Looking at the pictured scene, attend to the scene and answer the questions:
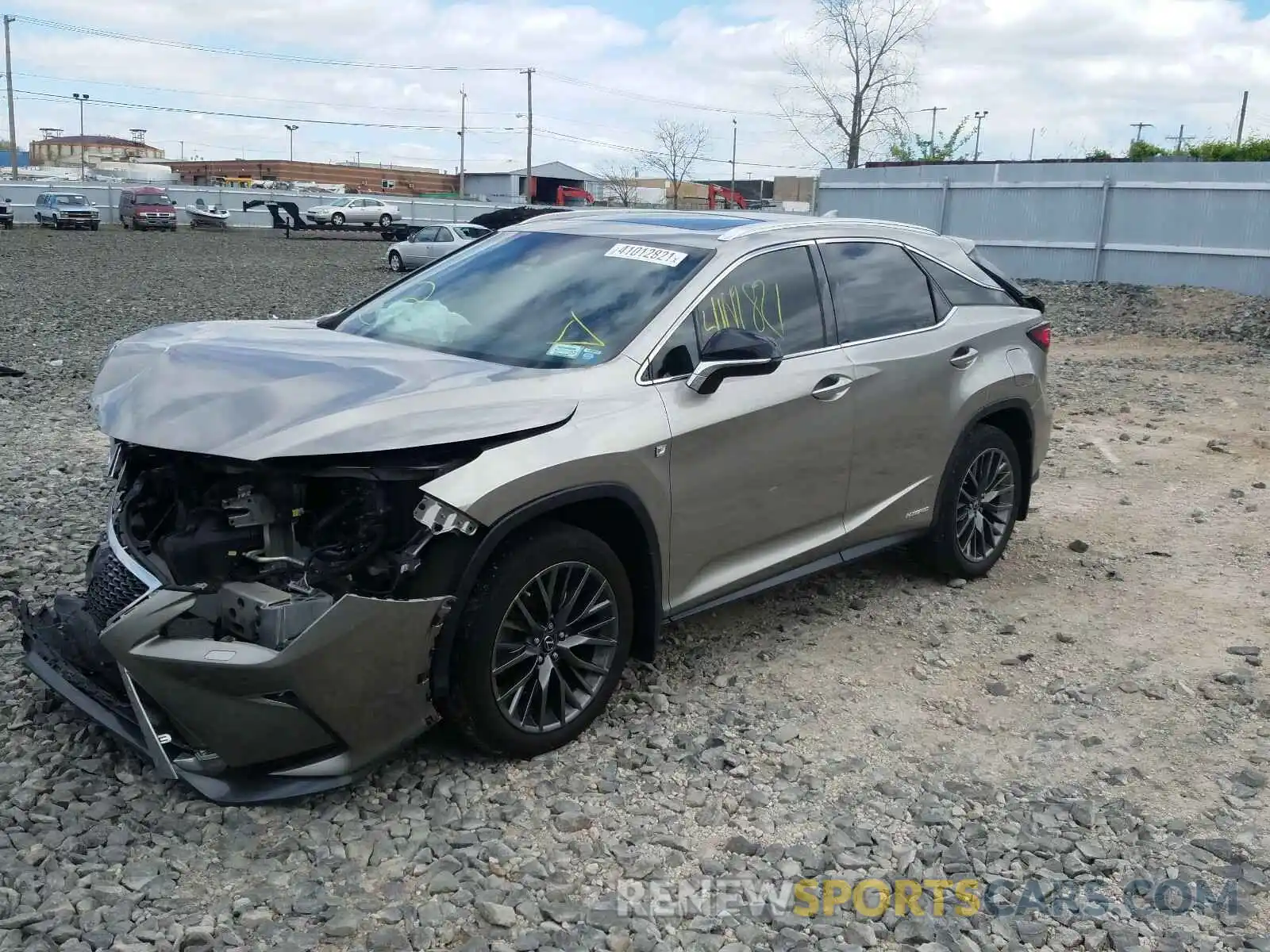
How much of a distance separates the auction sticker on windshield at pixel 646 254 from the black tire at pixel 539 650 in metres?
1.25

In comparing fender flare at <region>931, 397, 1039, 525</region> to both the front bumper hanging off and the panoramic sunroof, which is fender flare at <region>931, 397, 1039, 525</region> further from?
the front bumper hanging off

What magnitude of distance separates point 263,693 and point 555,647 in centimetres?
100

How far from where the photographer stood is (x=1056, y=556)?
21.1 ft

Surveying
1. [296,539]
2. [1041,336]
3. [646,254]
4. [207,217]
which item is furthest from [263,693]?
[207,217]

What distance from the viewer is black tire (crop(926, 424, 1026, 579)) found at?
5.54 metres

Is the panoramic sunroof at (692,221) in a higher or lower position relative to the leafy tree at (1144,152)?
lower

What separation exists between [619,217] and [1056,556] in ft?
10.6

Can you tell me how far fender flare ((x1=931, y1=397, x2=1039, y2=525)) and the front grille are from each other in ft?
11.8

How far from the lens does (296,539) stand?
139 inches

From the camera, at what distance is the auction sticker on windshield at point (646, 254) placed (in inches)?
177

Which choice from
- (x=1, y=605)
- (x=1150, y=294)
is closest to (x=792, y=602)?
(x=1, y=605)

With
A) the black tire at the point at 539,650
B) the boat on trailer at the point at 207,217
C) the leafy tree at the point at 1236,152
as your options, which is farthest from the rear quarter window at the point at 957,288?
the boat on trailer at the point at 207,217

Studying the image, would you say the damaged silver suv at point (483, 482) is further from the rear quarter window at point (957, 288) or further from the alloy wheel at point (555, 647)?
the rear quarter window at point (957, 288)

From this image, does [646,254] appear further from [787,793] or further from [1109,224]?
[1109,224]
